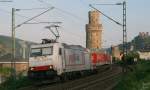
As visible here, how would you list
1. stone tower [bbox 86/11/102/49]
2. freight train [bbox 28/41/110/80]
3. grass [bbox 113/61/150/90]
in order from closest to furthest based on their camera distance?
grass [bbox 113/61/150/90]
freight train [bbox 28/41/110/80]
stone tower [bbox 86/11/102/49]

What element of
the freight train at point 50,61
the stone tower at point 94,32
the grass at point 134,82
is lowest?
the grass at point 134,82

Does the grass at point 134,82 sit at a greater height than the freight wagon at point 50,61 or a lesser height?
lesser

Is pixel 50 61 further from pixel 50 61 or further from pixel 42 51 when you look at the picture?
pixel 42 51

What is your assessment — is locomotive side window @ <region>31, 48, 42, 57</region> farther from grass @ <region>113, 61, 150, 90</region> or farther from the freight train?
grass @ <region>113, 61, 150, 90</region>

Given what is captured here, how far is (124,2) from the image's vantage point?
3966cm

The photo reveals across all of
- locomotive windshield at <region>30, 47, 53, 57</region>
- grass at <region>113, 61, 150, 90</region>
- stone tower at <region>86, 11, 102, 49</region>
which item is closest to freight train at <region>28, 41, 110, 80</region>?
locomotive windshield at <region>30, 47, 53, 57</region>

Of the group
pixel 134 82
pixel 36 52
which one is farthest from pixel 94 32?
pixel 134 82

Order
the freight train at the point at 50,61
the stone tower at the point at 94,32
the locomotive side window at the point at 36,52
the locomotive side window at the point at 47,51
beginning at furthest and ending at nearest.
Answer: the stone tower at the point at 94,32 → the locomotive side window at the point at 36,52 → the locomotive side window at the point at 47,51 → the freight train at the point at 50,61

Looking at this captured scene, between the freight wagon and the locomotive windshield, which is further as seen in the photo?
the locomotive windshield

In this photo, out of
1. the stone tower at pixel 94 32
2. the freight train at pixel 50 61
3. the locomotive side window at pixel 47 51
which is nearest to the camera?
the freight train at pixel 50 61

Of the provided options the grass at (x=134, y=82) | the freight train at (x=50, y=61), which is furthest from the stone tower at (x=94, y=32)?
the grass at (x=134, y=82)

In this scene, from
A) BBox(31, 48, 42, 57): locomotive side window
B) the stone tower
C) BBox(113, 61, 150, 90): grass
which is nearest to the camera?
BBox(113, 61, 150, 90): grass

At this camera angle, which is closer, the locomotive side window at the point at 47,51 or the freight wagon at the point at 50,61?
the freight wagon at the point at 50,61

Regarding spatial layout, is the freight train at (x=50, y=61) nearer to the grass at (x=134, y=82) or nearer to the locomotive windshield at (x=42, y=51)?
the locomotive windshield at (x=42, y=51)
